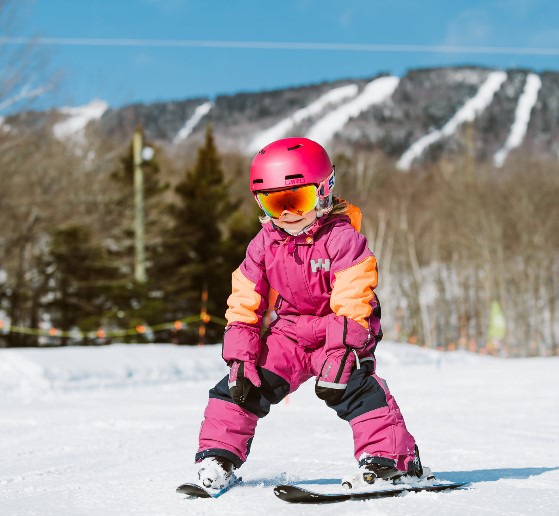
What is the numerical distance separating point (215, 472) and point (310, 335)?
0.67m

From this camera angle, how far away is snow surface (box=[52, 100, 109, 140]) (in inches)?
876

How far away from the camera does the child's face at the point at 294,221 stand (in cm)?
309

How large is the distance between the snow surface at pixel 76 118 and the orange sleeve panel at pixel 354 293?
1953 cm

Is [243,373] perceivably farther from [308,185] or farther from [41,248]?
[41,248]

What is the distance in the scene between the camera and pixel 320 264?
3.08m

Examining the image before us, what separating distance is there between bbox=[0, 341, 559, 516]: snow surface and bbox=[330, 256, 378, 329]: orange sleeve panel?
710 millimetres

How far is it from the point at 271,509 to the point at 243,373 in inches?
23.0

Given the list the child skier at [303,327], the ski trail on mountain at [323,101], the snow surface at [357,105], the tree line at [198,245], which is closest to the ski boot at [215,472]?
the child skier at [303,327]

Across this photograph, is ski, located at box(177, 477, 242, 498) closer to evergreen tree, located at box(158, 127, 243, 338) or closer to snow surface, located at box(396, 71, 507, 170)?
evergreen tree, located at box(158, 127, 243, 338)

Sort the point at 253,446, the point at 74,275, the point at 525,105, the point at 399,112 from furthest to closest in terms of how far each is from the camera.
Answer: the point at 399,112 → the point at 525,105 → the point at 74,275 → the point at 253,446

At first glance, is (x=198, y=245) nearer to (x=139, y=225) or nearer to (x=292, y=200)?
(x=139, y=225)

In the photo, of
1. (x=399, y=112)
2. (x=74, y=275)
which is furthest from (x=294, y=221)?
(x=399, y=112)

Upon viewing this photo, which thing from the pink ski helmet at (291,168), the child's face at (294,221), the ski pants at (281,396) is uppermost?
the pink ski helmet at (291,168)

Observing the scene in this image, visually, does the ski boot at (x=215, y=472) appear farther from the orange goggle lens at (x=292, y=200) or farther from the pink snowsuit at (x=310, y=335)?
the orange goggle lens at (x=292, y=200)
